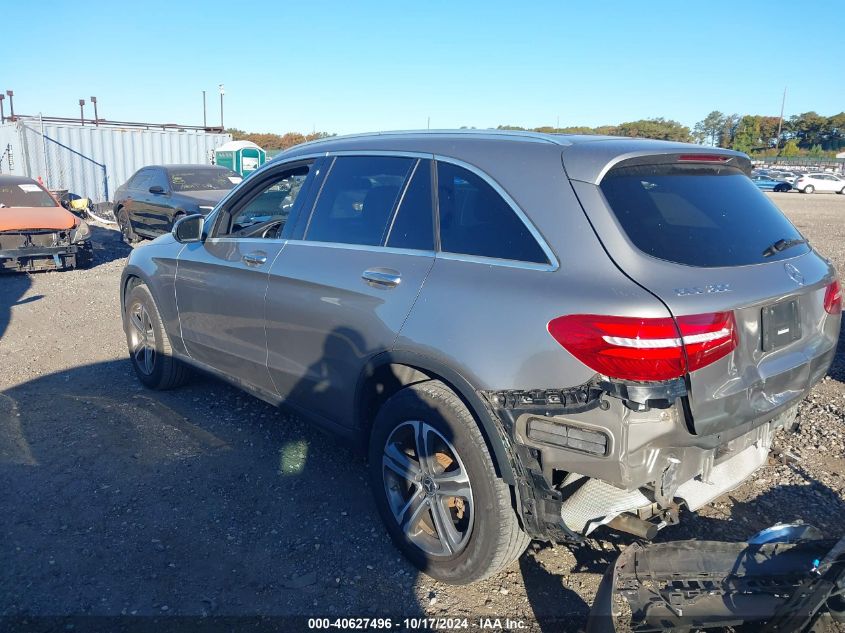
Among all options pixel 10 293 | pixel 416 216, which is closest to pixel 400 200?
pixel 416 216

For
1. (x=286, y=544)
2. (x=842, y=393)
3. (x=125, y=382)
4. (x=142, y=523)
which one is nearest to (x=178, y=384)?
(x=125, y=382)

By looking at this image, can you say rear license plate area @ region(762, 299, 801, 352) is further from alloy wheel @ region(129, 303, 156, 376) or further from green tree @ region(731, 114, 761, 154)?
green tree @ region(731, 114, 761, 154)

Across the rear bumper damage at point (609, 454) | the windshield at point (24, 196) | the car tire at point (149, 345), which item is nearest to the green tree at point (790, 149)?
the windshield at point (24, 196)

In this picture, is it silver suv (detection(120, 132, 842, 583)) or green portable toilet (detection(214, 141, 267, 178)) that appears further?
green portable toilet (detection(214, 141, 267, 178))

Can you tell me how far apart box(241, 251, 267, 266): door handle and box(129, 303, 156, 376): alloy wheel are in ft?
5.01

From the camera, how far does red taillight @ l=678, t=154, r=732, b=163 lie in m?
2.91

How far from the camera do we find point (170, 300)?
16.0ft

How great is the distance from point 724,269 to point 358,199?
6.06 feet

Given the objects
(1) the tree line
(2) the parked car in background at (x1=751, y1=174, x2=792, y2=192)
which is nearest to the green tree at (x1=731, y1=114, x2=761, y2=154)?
(1) the tree line

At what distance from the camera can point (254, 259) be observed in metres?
3.98

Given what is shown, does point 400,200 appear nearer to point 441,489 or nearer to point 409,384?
point 409,384

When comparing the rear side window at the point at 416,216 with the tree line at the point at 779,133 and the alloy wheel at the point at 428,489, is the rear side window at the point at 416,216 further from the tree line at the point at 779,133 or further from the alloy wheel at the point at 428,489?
the tree line at the point at 779,133

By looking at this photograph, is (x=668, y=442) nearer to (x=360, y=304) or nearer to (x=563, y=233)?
(x=563, y=233)

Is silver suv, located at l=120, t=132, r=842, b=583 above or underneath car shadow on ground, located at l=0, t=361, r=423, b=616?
above
